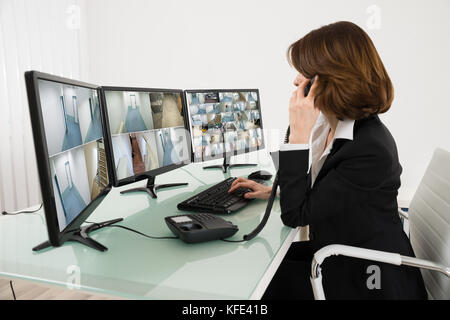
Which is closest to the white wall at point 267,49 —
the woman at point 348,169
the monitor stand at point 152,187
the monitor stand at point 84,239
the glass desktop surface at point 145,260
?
the monitor stand at point 152,187

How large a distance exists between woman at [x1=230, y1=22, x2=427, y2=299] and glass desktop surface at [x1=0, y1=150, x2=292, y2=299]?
15cm

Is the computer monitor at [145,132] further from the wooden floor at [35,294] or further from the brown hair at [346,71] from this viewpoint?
the wooden floor at [35,294]

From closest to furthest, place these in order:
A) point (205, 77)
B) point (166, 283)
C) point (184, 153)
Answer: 1. point (166, 283)
2. point (184, 153)
3. point (205, 77)

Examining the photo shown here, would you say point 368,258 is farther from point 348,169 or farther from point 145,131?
point 145,131

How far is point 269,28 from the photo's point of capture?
279 cm

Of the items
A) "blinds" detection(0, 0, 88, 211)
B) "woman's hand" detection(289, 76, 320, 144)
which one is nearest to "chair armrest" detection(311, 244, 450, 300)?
"woman's hand" detection(289, 76, 320, 144)

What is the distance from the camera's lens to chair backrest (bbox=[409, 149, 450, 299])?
3.42ft

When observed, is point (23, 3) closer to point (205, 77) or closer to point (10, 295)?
point (205, 77)

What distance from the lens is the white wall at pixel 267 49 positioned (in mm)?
2500

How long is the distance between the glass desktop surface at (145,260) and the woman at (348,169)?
0.15 m

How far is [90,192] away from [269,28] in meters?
2.22

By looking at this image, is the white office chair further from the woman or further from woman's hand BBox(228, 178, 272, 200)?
woman's hand BBox(228, 178, 272, 200)
